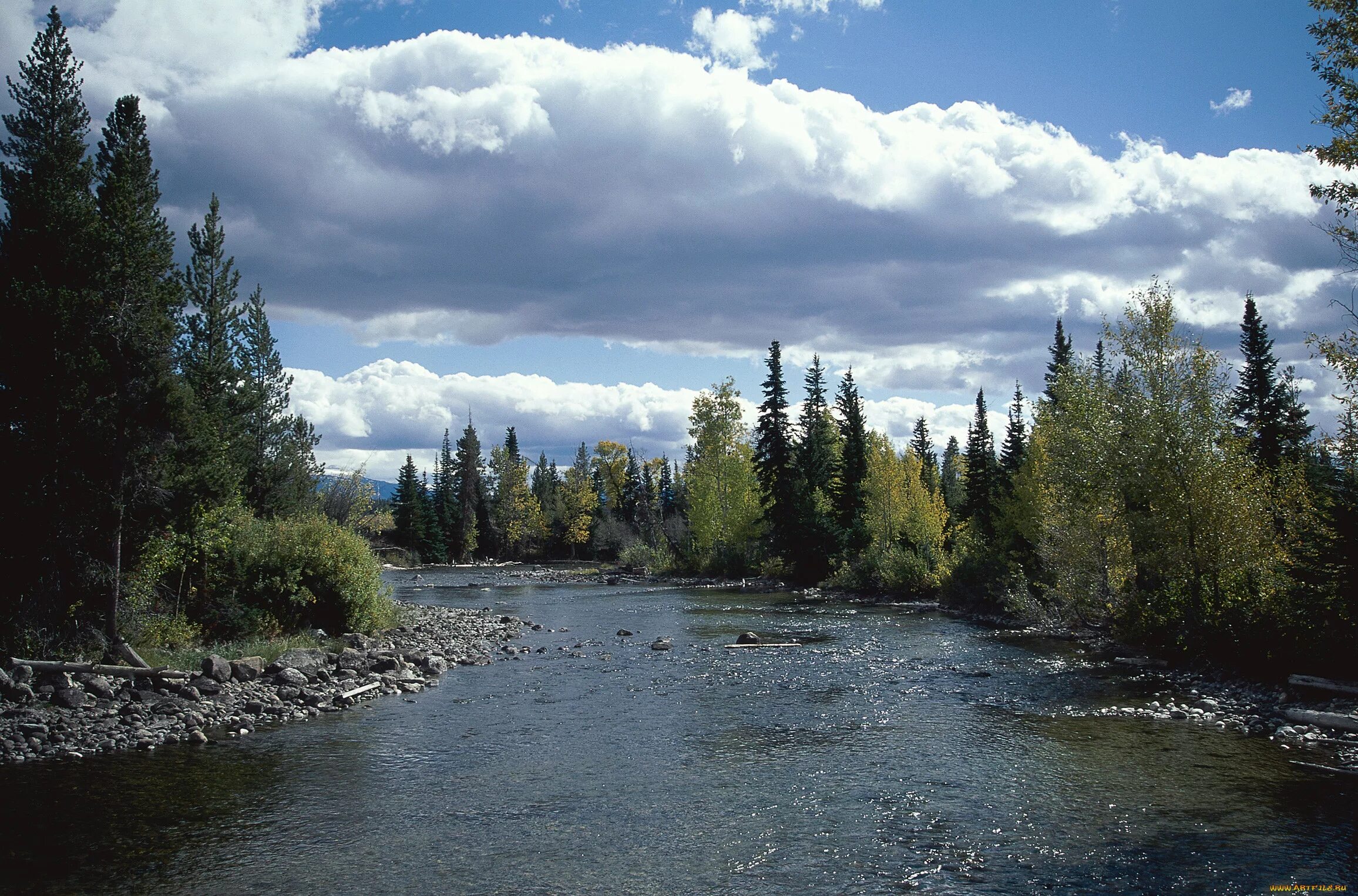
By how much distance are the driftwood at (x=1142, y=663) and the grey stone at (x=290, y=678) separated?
2212 centimetres

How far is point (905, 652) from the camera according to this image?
28.1 meters

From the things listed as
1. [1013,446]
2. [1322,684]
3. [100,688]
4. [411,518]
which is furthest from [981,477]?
[411,518]

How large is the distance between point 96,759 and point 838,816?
501 inches

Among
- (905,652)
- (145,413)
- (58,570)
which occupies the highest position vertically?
(145,413)

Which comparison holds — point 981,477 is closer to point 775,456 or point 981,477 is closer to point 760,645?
point 775,456

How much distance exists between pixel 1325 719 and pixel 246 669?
23.2 m

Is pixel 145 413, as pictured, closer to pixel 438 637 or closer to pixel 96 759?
pixel 96 759

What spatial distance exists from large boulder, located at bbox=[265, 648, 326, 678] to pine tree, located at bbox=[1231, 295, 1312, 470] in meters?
42.8

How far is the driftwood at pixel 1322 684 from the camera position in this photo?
58.5 feet

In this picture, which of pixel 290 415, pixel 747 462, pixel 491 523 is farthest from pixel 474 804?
pixel 491 523

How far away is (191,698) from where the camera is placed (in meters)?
19.0

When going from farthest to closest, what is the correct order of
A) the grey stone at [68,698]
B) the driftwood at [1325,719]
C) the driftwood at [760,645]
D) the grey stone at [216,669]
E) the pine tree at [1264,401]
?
the pine tree at [1264,401] → the driftwood at [760,645] → the grey stone at [216,669] → the grey stone at [68,698] → the driftwood at [1325,719]

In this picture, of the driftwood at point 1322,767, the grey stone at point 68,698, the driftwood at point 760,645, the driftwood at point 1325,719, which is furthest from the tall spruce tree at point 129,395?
the driftwood at point 1325,719

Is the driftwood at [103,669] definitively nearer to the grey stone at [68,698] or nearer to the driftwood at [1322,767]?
the grey stone at [68,698]
